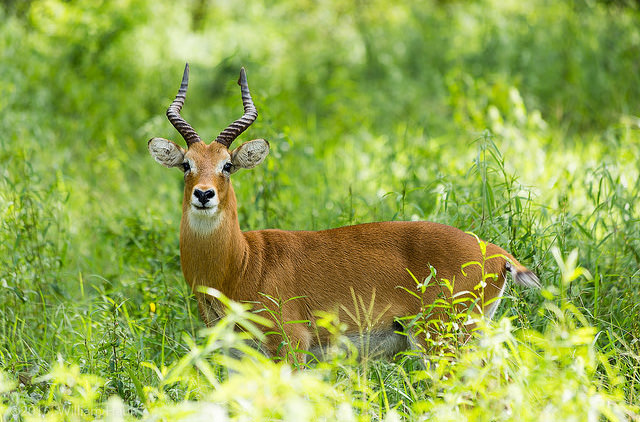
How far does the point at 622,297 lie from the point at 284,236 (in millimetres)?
2242

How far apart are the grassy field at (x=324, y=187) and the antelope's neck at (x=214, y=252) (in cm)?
32

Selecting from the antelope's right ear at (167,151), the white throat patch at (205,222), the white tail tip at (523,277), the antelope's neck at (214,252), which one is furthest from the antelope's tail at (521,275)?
the antelope's right ear at (167,151)

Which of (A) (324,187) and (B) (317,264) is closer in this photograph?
(B) (317,264)

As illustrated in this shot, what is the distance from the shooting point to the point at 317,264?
443 cm

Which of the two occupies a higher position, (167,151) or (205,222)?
(167,151)

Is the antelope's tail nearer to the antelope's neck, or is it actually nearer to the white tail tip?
the white tail tip

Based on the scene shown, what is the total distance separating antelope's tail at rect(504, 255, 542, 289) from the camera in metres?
4.20

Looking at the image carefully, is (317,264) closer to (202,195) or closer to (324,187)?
(202,195)

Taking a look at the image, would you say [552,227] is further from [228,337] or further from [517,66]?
[517,66]

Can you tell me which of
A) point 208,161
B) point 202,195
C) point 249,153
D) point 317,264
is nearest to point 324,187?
point 249,153

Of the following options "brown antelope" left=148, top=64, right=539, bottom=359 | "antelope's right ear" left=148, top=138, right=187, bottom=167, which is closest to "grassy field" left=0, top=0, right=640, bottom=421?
"brown antelope" left=148, top=64, right=539, bottom=359

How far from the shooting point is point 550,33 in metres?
11.9

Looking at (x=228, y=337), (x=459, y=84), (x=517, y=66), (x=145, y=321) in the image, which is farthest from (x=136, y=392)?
(x=517, y=66)

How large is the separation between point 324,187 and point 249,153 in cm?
276
